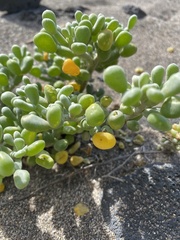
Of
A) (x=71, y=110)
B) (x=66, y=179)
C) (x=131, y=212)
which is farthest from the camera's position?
(x=66, y=179)

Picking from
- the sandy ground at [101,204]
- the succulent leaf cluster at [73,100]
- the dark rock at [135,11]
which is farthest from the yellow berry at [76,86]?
the dark rock at [135,11]

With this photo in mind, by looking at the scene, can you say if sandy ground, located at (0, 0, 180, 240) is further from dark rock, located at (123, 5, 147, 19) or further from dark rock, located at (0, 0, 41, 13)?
dark rock, located at (0, 0, 41, 13)

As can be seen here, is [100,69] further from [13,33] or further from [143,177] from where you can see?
[13,33]

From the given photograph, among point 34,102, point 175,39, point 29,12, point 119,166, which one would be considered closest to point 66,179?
point 119,166

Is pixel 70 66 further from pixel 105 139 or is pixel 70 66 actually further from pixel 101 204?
pixel 101 204

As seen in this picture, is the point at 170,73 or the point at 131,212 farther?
the point at 131,212

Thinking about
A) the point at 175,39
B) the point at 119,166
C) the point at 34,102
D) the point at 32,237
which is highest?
the point at 34,102

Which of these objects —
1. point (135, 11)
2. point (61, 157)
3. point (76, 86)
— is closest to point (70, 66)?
point (76, 86)

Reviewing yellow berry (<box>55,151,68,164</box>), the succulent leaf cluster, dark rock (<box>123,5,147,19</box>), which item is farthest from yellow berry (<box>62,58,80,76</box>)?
dark rock (<box>123,5,147,19</box>)
